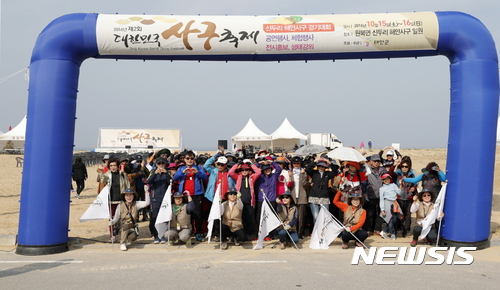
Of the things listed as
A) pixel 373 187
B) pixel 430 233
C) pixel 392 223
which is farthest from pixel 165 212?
pixel 430 233

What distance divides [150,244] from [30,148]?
2761 mm

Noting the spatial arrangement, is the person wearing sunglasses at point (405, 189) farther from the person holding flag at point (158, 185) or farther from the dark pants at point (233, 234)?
the person holding flag at point (158, 185)

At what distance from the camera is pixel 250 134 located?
146 ft

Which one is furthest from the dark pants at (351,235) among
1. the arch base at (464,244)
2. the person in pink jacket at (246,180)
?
the person in pink jacket at (246,180)

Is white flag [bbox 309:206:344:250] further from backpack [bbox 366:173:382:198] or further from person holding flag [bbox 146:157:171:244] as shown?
person holding flag [bbox 146:157:171:244]

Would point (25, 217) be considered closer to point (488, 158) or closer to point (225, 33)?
point (225, 33)

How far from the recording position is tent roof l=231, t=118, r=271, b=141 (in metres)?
43.9

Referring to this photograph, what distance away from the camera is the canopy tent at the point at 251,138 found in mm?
43900

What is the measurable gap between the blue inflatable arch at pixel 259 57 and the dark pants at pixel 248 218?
9.56ft

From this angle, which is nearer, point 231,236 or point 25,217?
point 25,217

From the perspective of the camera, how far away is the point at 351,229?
775cm

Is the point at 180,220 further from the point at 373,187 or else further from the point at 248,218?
the point at 373,187

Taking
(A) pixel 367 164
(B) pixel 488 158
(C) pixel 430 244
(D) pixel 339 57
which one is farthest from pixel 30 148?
(B) pixel 488 158

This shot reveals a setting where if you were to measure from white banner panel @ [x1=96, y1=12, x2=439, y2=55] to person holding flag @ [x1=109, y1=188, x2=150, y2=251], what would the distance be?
270cm
